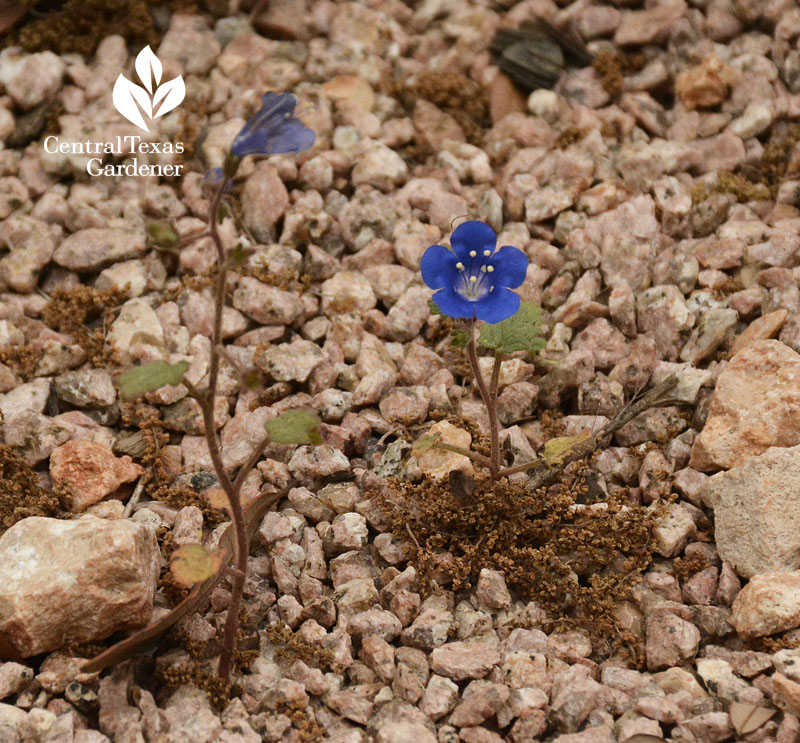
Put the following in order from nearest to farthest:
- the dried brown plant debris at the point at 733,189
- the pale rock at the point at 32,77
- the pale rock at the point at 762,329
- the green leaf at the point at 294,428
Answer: the green leaf at the point at 294,428
the pale rock at the point at 762,329
the dried brown plant debris at the point at 733,189
the pale rock at the point at 32,77

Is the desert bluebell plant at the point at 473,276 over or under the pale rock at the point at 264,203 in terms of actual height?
over

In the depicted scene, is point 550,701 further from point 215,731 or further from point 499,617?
point 215,731

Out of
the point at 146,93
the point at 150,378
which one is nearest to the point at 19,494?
the point at 150,378

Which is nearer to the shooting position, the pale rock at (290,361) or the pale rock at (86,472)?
the pale rock at (86,472)

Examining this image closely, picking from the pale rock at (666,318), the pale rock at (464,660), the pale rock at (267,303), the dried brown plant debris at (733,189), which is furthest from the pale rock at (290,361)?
the dried brown plant debris at (733,189)

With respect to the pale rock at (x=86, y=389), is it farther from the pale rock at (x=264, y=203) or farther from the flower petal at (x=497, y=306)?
the flower petal at (x=497, y=306)

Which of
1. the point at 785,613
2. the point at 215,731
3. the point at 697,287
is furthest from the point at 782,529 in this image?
the point at 215,731

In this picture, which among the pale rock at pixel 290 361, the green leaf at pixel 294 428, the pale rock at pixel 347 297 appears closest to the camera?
the green leaf at pixel 294 428

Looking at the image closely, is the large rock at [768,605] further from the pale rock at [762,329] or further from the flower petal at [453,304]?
the flower petal at [453,304]

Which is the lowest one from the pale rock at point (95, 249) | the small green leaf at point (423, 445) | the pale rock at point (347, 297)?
the pale rock at point (347, 297)
